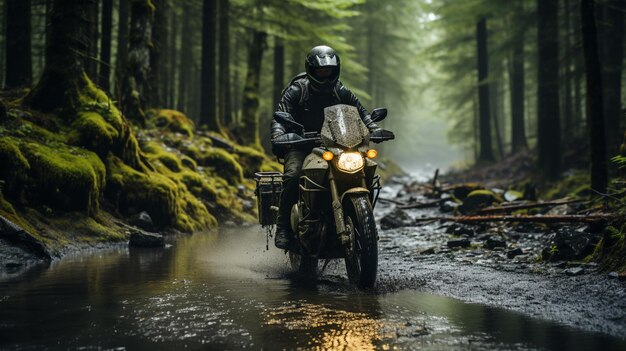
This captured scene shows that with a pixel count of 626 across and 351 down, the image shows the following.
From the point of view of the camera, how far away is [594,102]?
934 cm

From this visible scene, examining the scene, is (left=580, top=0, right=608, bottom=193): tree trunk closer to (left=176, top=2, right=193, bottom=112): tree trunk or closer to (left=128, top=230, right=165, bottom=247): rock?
(left=128, top=230, right=165, bottom=247): rock

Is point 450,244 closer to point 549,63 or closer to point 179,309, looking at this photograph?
point 179,309

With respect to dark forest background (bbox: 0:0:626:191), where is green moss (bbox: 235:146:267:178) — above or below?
below

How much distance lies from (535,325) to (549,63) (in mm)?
14437

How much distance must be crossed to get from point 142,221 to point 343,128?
18.7ft

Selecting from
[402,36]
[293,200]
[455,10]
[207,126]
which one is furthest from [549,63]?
[402,36]

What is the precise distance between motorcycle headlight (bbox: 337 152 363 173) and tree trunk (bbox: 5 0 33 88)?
12.3 metres

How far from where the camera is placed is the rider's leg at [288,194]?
20.9ft

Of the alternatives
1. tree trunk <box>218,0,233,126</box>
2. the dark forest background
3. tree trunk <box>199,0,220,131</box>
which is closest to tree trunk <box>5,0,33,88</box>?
the dark forest background

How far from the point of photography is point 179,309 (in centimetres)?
439

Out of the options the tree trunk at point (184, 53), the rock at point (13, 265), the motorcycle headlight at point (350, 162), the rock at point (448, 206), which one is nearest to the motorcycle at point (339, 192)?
the motorcycle headlight at point (350, 162)

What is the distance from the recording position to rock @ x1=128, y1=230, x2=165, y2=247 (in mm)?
8914

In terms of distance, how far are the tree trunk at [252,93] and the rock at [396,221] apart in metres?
10.8

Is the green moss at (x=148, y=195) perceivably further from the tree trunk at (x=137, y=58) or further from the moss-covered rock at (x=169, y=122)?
the moss-covered rock at (x=169, y=122)
